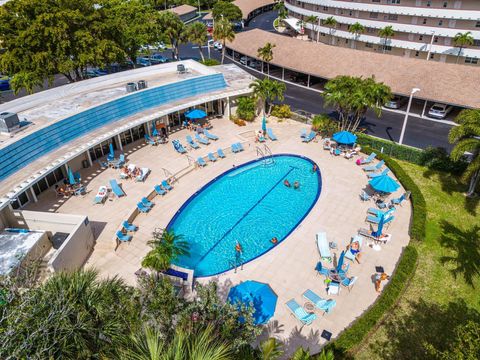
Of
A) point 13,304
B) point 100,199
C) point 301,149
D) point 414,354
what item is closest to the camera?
point 13,304

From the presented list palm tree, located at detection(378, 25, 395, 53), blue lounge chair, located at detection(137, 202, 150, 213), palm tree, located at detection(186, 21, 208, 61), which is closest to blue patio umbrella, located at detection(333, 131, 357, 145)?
blue lounge chair, located at detection(137, 202, 150, 213)

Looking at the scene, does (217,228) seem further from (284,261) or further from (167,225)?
(284,261)

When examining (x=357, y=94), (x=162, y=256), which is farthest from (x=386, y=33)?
(x=162, y=256)

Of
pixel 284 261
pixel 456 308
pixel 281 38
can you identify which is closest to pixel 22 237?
pixel 284 261

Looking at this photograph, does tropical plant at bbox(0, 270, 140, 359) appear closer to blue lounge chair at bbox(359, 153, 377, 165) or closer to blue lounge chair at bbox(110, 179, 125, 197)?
blue lounge chair at bbox(110, 179, 125, 197)

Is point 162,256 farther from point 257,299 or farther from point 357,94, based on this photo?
point 357,94

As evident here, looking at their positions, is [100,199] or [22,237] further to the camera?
[100,199]

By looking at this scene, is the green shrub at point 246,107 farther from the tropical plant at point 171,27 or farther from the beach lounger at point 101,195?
the tropical plant at point 171,27
